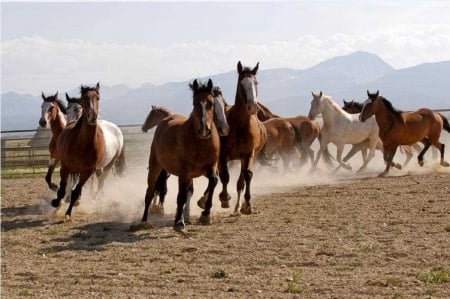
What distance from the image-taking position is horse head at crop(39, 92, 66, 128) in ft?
40.8

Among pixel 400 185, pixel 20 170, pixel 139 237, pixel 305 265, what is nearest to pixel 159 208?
pixel 139 237

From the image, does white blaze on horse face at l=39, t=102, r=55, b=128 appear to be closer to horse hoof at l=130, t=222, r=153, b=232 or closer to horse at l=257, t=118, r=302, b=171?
horse hoof at l=130, t=222, r=153, b=232

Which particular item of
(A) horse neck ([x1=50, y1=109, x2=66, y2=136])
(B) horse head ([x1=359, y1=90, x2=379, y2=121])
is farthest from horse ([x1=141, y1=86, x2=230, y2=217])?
(B) horse head ([x1=359, y1=90, x2=379, y2=121])

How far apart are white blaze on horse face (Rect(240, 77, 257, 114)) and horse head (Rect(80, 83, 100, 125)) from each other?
2243 millimetres

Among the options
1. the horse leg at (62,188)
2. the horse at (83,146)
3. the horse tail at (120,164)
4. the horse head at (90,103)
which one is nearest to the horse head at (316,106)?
the horse tail at (120,164)

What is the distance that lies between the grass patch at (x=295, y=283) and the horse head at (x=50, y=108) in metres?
7.59

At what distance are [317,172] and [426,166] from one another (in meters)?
3.11

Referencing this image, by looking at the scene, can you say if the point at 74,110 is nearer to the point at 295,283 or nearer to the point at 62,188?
the point at 62,188

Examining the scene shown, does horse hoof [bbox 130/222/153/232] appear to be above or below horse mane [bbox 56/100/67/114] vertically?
below

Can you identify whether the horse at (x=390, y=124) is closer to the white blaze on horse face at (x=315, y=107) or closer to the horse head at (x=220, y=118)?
the white blaze on horse face at (x=315, y=107)

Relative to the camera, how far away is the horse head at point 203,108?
27.4 feet

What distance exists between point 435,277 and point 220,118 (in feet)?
14.4

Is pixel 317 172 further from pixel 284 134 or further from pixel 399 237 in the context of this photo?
pixel 399 237

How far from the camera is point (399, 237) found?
25.5 ft
